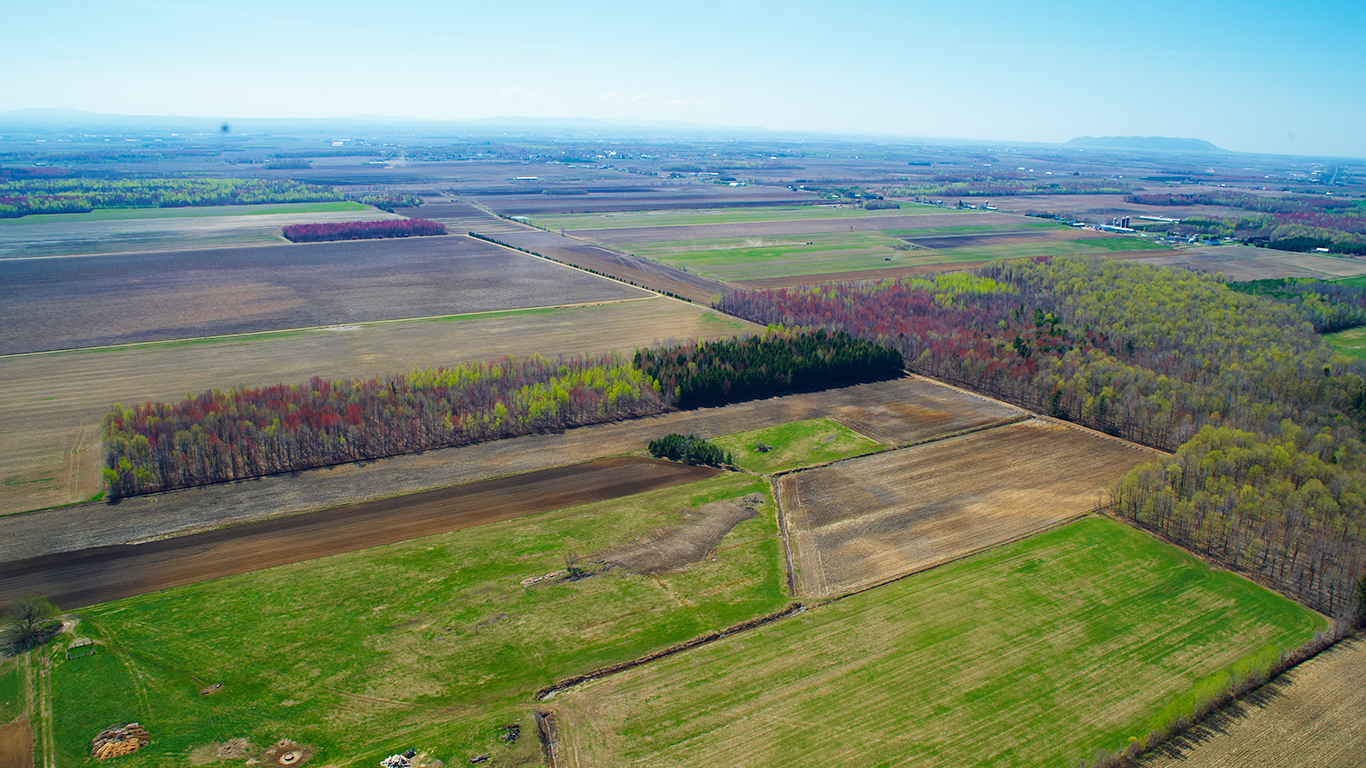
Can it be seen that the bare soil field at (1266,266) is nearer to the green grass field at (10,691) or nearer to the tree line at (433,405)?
the tree line at (433,405)

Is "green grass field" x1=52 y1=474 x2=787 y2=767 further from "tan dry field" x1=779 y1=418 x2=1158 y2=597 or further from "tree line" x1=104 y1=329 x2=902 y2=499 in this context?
"tree line" x1=104 y1=329 x2=902 y2=499

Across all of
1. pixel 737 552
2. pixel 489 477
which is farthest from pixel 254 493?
pixel 737 552

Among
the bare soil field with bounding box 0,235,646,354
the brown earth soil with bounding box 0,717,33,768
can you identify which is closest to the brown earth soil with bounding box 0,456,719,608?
the brown earth soil with bounding box 0,717,33,768

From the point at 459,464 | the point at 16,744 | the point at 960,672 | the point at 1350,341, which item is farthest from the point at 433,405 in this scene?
the point at 1350,341

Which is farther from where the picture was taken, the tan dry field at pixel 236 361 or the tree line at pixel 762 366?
the tree line at pixel 762 366

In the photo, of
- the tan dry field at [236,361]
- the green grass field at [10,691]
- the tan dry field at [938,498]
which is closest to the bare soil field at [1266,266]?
the tan dry field at [236,361]

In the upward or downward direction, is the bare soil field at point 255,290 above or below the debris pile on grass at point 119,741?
above

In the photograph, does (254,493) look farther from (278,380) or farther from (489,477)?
(278,380)
